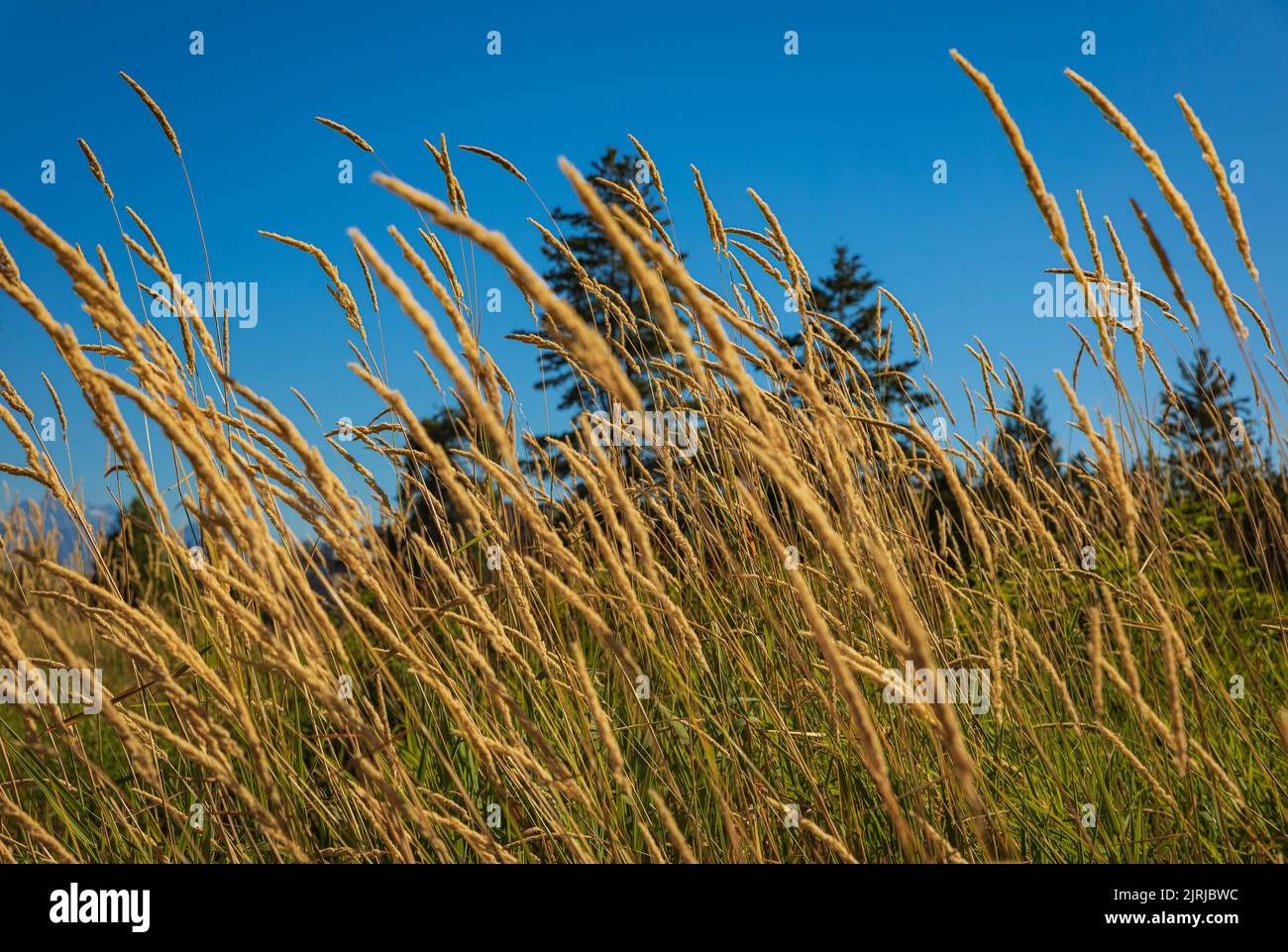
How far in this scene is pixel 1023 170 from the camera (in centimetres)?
125

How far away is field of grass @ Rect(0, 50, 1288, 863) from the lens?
100 cm

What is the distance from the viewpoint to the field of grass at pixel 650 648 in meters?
1.00

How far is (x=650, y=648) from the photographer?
1.51 m

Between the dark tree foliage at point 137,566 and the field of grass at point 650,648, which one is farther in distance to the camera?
the dark tree foliage at point 137,566
